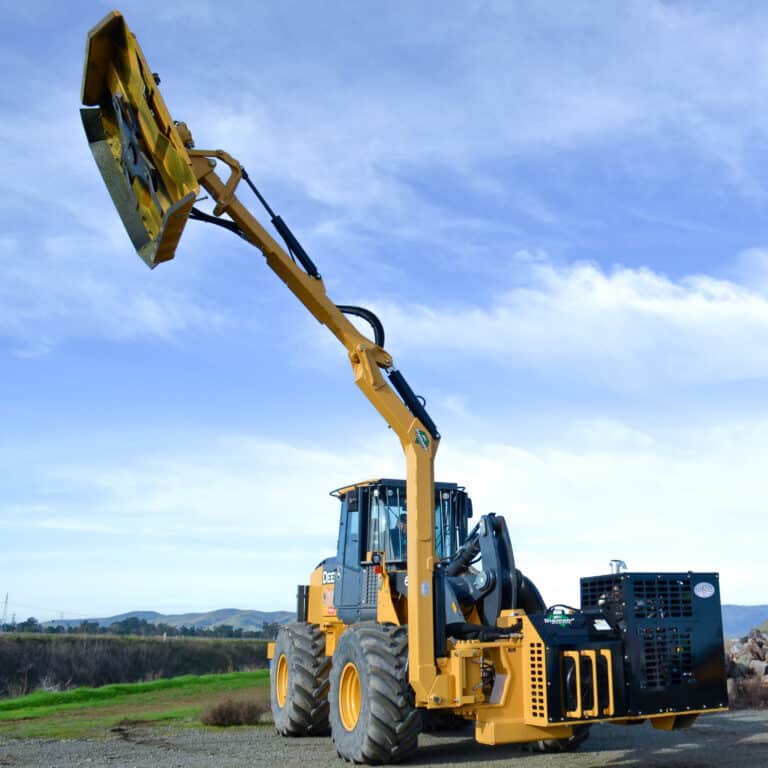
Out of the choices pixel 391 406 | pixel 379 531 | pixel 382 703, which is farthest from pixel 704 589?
pixel 379 531

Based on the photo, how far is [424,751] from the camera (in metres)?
11.2

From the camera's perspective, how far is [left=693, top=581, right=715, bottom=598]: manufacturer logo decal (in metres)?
9.37

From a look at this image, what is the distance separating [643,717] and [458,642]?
1968mm

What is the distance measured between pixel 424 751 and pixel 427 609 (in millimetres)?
2516

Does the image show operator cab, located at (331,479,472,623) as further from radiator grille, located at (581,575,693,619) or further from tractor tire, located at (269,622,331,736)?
radiator grille, located at (581,575,693,619)

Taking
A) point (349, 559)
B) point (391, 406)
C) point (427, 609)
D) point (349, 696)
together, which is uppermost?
point (391, 406)

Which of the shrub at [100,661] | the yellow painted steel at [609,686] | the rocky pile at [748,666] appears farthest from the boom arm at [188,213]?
the shrub at [100,661]

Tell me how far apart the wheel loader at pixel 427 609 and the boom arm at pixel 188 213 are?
0.06 feet

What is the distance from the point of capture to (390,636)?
1009cm

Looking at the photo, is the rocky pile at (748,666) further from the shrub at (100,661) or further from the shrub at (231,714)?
the shrub at (100,661)

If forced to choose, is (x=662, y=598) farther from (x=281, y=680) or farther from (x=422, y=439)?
(x=281, y=680)

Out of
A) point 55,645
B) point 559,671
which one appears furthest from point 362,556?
point 55,645

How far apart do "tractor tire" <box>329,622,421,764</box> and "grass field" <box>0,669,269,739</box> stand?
19.9 feet

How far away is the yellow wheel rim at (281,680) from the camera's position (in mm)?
13916
